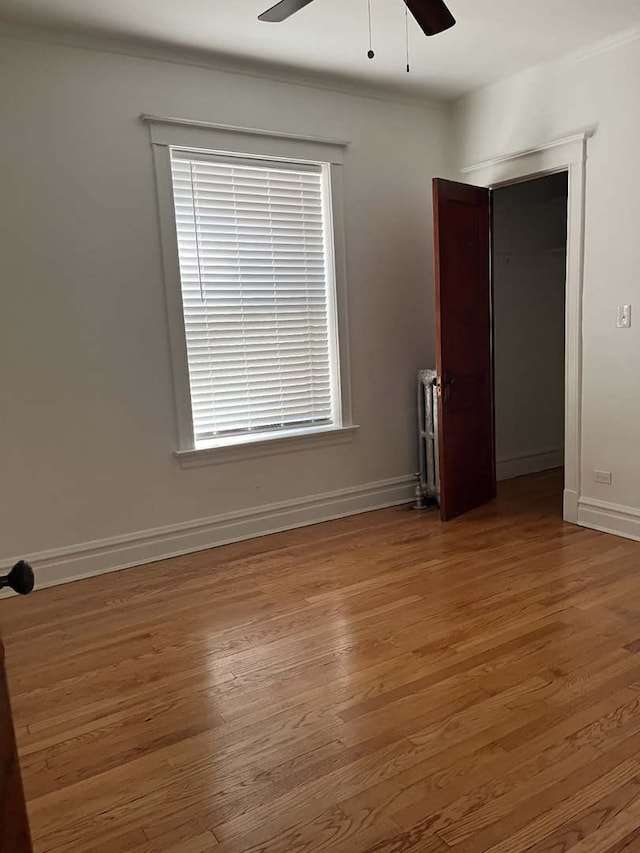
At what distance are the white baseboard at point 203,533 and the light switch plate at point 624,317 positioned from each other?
1734 millimetres

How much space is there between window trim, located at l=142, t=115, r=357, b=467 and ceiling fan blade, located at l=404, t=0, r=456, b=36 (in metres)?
1.55

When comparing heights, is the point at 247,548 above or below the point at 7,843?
below

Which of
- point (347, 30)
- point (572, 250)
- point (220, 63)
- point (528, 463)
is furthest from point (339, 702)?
point (528, 463)

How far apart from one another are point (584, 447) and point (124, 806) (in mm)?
3154

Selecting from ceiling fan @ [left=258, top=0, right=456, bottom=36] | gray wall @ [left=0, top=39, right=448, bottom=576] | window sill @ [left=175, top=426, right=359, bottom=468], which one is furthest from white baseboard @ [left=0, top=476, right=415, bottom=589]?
ceiling fan @ [left=258, top=0, right=456, bottom=36]

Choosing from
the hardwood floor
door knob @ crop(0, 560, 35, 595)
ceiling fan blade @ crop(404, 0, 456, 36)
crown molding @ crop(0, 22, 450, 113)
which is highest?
crown molding @ crop(0, 22, 450, 113)

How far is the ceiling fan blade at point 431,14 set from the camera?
2.26m

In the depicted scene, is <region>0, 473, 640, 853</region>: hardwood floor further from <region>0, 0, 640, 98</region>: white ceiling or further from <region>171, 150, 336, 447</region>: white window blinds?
<region>0, 0, 640, 98</region>: white ceiling

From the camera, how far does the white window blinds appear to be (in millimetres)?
3656

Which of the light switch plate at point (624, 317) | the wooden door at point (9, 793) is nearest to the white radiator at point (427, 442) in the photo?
the light switch plate at point (624, 317)

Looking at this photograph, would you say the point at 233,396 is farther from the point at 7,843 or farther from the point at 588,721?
the point at 7,843

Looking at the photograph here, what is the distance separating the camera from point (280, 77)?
3.77m

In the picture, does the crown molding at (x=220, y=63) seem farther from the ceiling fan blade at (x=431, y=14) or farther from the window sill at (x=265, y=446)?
the window sill at (x=265, y=446)

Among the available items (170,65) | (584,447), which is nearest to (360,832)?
(584,447)
